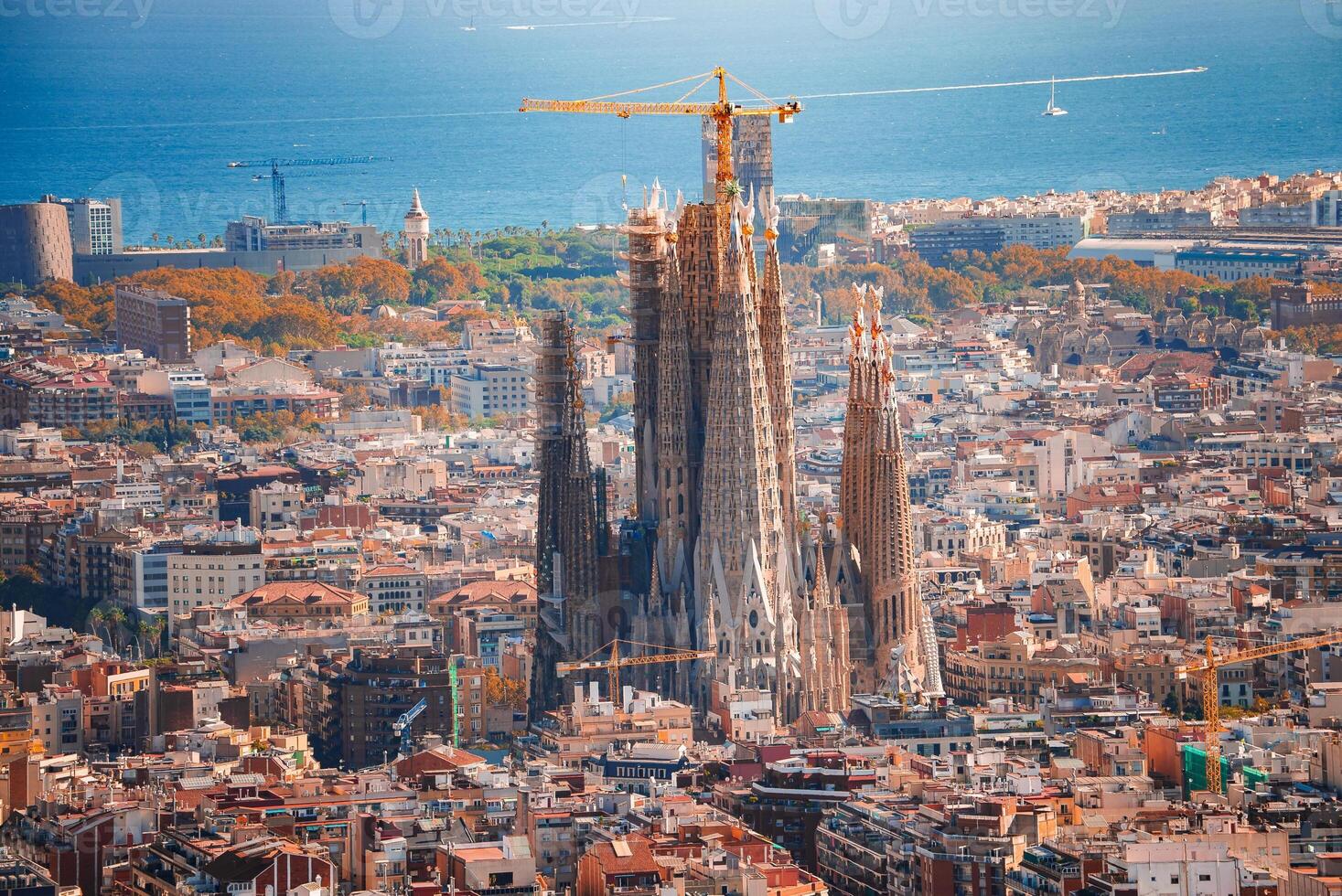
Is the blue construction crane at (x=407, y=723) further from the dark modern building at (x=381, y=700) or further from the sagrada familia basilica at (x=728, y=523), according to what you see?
the sagrada familia basilica at (x=728, y=523)

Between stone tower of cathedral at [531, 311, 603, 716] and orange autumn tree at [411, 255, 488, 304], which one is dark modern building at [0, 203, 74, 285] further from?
stone tower of cathedral at [531, 311, 603, 716]

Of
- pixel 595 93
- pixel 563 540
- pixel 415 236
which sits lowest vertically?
pixel 563 540

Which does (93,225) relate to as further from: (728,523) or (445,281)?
(728,523)

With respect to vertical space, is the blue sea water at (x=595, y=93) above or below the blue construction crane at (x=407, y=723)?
above

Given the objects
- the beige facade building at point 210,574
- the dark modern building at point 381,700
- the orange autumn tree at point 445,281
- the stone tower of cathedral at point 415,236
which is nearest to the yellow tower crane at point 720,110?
the dark modern building at point 381,700

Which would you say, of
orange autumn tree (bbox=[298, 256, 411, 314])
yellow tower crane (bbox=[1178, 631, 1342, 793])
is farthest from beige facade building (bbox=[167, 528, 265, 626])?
orange autumn tree (bbox=[298, 256, 411, 314])

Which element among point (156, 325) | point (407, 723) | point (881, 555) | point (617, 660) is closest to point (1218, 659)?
point (881, 555)
